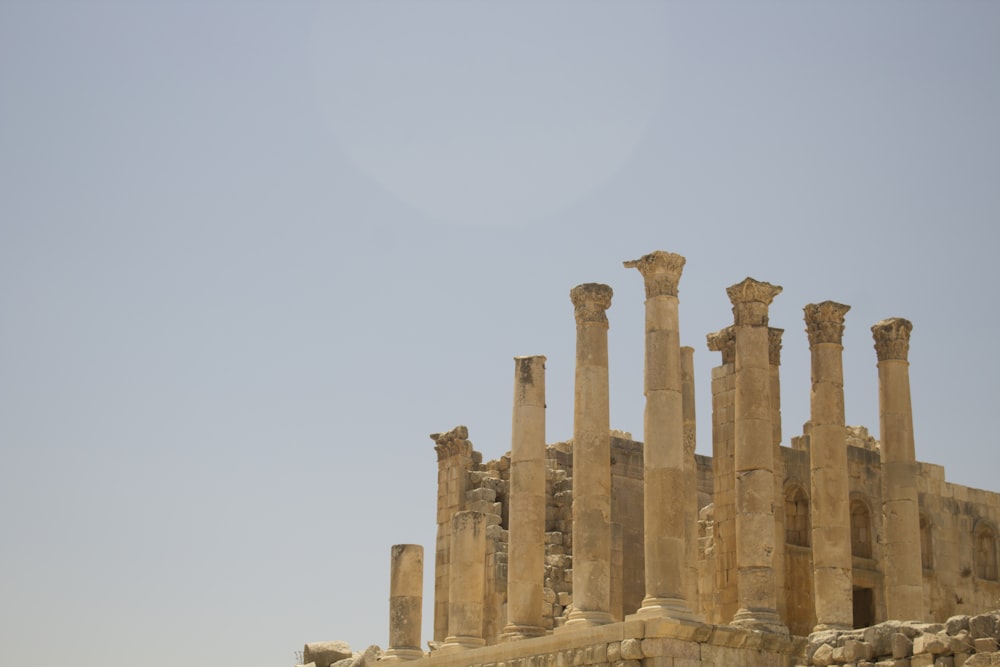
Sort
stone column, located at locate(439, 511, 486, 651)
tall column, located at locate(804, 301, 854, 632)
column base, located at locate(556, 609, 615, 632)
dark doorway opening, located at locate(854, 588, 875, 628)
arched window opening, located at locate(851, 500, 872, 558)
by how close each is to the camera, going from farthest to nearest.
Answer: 1. arched window opening, located at locate(851, 500, 872, 558)
2. dark doorway opening, located at locate(854, 588, 875, 628)
3. stone column, located at locate(439, 511, 486, 651)
4. tall column, located at locate(804, 301, 854, 632)
5. column base, located at locate(556, 609, 615, 632)

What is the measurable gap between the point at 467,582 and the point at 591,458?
183 inches

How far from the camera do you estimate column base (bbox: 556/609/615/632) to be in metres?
24.3

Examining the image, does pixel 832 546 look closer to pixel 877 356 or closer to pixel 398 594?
pixel 877 356

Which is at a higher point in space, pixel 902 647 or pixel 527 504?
pixel 527 504

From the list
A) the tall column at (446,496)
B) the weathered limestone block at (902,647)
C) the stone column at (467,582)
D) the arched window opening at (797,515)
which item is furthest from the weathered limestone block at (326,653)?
the weathered limestone block at (902,647)

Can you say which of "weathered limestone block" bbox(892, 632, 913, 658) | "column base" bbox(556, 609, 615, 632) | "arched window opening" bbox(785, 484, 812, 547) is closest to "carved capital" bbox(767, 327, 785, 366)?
"arched window opening" bbox(785, 484, 812, 547)

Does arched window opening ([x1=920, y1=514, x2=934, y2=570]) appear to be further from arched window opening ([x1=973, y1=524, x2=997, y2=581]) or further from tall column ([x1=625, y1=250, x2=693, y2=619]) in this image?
tall column ([x1=625, y1=250, x2=693, y2=619])

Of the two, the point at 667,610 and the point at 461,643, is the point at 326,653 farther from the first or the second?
the point at 667,610

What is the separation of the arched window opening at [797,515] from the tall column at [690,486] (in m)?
2.17

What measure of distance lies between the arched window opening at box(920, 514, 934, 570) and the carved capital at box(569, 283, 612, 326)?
421 inches

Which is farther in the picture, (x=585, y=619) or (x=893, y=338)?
(x=893, y=338)

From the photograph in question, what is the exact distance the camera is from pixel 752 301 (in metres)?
25.7

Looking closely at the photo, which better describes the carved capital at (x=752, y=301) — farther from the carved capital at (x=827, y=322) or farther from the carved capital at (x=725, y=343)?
the carved capital at (x=725, y=343)

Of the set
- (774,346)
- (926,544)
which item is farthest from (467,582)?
(926,544)
